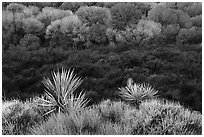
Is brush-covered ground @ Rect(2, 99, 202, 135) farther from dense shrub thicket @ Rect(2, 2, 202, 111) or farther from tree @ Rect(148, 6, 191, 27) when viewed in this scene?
tree @ Rect(148, 6, 191, 27)

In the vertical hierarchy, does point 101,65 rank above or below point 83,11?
below

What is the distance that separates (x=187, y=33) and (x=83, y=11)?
4.56 metres

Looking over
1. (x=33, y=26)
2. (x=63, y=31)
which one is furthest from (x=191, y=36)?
(x=33, y=26)

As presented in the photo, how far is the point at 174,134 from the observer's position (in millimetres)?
3871

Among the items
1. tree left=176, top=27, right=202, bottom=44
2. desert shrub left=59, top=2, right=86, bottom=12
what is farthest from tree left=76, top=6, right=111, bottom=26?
tree left=176, top=27, right=202, bottom=44

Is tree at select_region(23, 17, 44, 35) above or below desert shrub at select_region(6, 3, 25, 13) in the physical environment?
below

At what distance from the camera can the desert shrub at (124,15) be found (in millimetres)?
12992

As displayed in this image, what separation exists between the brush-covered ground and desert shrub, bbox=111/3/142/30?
26.2 feet

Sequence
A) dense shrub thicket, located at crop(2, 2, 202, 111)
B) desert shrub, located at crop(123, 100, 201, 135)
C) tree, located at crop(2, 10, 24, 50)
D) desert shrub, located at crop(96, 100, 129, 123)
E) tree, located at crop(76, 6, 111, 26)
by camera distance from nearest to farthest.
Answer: desert shrub, located at crop(123, 100, 201, 135)
desert shrub, located at crop(96, 100, 129, 123)
dense shrub thicket, located at crop(2, 2, 202, 111)
tree, located at crop(2, 10, 24, 50)
tree, located at crop(76, 6, 111, 26)

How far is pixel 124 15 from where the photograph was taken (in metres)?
13.2

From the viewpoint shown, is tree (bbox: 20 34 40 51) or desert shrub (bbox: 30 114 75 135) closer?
desert shrub (bbox: 30 114 75 135)

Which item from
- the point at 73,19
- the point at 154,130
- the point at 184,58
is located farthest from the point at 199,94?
the point at 73,19

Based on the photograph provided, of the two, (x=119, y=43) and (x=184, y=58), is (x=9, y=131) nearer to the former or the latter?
(x=184, y=58)

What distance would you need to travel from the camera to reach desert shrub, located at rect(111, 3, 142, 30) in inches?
512
